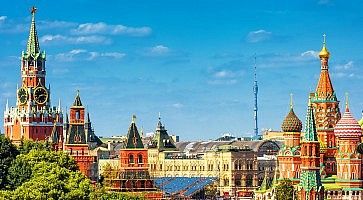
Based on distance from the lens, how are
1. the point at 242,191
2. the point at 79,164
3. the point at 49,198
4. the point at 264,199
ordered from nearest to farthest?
1. the point at 49,198
2. the point at 79,164
3. the point at 264,199
4. the point at 242,191

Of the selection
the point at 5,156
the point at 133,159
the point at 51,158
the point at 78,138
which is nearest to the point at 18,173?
the point at 5,156

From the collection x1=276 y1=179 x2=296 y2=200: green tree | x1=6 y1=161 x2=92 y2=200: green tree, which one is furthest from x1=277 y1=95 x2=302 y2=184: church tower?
x1=6 y1=161 x2=92 y2=200: green tree

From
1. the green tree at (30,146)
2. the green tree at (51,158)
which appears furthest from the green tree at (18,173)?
the green tree at (30,146)

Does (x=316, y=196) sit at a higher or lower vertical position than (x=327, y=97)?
lower

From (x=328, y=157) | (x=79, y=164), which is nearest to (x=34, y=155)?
(x=79, y=164)

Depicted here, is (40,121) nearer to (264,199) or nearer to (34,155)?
(264,199)

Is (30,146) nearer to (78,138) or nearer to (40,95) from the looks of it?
(78,138)

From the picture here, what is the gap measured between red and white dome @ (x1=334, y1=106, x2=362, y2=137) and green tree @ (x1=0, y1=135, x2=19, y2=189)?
37.3 meters

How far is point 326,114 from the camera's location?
144875mm

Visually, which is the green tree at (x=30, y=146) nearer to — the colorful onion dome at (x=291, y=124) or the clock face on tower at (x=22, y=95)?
the colorful onion dome at (x=291, y=124)

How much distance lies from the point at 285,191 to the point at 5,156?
34.1 meters

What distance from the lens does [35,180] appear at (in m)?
99.9

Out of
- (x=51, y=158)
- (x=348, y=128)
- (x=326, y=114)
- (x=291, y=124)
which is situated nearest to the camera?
(x=51, y=158)

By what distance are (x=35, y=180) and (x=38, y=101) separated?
297 feet
